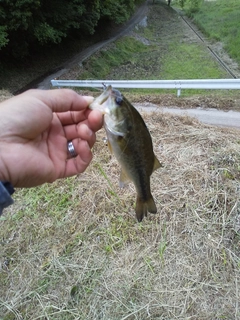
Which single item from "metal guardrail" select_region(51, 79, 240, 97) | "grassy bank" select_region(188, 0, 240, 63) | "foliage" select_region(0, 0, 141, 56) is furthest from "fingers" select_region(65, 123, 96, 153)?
"grassy bank" select_region(188, 0, 240, 63)

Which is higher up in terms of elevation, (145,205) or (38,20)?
(38,20)

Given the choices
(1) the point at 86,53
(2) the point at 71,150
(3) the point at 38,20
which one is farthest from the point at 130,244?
(1) the point at 86,53

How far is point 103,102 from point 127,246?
2.00 metres

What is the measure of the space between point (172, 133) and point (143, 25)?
88.0 ft

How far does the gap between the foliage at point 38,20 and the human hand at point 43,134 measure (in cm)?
1151

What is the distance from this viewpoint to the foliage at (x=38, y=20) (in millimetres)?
12352

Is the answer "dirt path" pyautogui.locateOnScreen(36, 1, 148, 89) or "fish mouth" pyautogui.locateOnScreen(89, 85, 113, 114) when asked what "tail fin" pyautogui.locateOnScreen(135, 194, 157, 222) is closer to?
"fish mouth" pyautogui.locateOnScreen(89, 85, 113, 114)

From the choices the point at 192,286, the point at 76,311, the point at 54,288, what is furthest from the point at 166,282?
the point at 54,288

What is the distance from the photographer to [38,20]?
1452cm

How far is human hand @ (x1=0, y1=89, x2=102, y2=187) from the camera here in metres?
2.18

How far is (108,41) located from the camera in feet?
72.6

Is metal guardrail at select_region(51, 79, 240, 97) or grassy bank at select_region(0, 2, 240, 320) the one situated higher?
grassy bank at select_region(0, 2, 240, 320)

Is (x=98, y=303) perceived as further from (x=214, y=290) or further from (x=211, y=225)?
(x=211, y=225)

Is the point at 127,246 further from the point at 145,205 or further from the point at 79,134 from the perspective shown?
the point at 79,134
